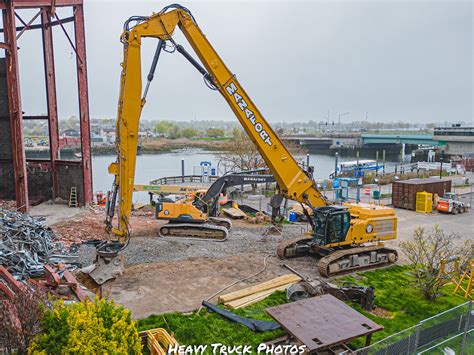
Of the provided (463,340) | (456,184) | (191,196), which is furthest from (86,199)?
(456,184)

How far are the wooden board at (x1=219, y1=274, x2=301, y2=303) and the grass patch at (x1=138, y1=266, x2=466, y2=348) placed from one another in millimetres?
453

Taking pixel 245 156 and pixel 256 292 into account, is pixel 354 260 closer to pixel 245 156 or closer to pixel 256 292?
pixel 256 292

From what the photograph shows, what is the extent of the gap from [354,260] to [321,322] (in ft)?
18.3

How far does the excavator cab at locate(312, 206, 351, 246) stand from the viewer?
12.6 meters

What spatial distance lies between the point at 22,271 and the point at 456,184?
1383 inches

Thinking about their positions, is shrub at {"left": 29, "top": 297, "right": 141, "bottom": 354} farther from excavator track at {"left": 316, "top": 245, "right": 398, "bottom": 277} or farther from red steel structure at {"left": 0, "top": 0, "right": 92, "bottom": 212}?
red steel structure at {"left": 0, "top": 0, "right": 92, "bottom": 212}

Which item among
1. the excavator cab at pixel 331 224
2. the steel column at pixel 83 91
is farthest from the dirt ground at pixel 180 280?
the steel column at pixel 83 91

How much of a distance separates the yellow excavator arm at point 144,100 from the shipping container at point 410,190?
44.0 ft

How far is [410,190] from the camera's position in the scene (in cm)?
2489

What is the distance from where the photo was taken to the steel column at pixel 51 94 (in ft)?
69.7

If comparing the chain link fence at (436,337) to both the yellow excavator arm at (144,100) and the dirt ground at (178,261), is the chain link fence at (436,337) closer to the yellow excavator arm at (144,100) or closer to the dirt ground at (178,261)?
the dirt ground at (178,261)

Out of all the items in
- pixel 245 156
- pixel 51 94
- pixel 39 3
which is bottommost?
pixel 245 156

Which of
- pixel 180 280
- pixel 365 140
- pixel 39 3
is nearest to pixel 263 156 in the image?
pixel 180 280

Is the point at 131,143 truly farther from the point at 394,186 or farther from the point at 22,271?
the point at 394,186
